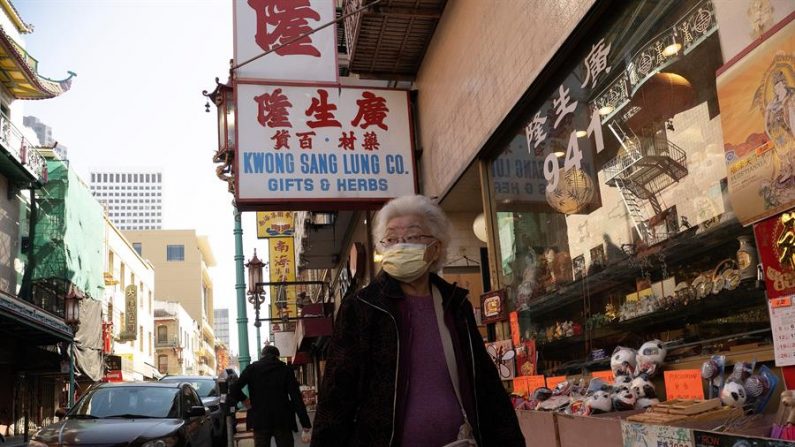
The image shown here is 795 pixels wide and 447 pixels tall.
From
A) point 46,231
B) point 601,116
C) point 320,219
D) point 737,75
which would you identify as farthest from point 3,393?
point 737,75

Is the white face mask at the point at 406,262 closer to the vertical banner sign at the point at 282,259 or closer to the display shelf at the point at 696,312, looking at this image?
the display shelf at the point at 696,312

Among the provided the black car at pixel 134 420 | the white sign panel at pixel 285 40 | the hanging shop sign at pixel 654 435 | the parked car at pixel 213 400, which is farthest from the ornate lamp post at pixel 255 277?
the hanging shop sign at pixel 654 435

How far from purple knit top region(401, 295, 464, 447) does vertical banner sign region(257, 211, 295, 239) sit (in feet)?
73.8

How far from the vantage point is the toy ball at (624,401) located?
3.96m

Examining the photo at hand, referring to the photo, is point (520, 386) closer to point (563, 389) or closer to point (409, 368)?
point (563, 389)

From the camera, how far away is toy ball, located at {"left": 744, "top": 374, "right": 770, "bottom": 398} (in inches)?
126

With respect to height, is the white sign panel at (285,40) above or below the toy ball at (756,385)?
above

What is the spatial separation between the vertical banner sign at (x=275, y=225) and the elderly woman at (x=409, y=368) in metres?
22.4

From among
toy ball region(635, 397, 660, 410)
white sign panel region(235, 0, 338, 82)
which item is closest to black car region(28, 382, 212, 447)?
white sign panel region(235, 0, 338, 82)

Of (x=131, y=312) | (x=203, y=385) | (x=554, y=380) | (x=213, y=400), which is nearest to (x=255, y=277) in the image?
(x=203, y=385)

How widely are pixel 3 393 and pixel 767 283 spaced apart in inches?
947

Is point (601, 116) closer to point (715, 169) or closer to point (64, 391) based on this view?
point (715, 169)

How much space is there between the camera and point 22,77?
25.5 metres

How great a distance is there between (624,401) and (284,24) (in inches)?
297
